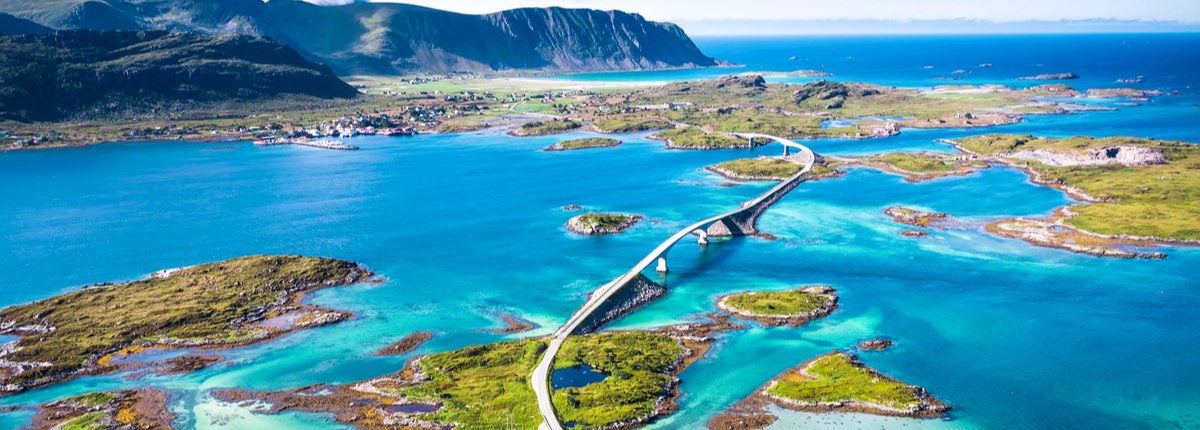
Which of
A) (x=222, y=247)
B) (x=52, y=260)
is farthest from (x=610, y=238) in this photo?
(x=52, y=260)

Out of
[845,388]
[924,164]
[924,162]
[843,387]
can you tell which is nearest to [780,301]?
[843,387]

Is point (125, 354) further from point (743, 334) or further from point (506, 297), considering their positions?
point (743, 334)

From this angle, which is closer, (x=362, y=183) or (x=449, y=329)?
(x=449, y=329)

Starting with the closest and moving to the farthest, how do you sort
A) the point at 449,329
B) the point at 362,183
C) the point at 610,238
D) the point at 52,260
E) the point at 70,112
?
the point at 449,329 → the point at 52,260 → the point at 610,238 → the point at 362,183 → the point at 70,112

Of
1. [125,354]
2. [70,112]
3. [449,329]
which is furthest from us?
[70,112]

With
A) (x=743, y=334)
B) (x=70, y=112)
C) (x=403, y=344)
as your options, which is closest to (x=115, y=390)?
(x=403, y=344)
